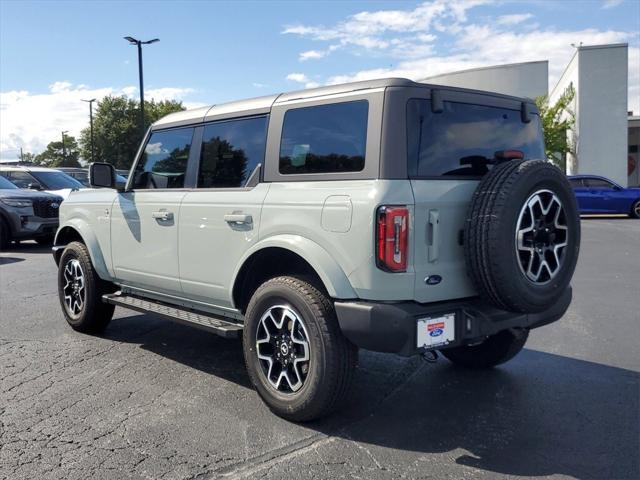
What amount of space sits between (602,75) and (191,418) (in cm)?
2728

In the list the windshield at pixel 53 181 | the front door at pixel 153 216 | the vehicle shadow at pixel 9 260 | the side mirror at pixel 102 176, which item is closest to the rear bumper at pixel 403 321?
the front door at pixel 153 216

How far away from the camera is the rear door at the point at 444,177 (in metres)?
3.41

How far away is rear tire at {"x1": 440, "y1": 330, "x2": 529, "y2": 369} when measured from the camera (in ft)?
14.9

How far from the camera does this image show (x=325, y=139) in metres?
3.79

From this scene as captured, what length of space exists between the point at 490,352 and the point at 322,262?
1.89 meters

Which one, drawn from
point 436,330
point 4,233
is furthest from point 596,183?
point 436,330

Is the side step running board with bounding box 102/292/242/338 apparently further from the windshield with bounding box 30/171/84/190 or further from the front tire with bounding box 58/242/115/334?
the windshield with bounding box 30/171/84/190

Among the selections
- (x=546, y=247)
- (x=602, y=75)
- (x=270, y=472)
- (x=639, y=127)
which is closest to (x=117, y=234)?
(x=270, y=472)

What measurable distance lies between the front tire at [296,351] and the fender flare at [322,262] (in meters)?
0.15

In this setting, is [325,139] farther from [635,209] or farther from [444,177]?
[635,209]

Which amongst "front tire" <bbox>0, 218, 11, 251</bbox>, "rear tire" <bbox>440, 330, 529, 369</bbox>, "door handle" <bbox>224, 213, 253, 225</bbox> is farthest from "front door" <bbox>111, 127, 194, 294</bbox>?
"front tire" <bbox>0, 218, 11, 251</bbox>

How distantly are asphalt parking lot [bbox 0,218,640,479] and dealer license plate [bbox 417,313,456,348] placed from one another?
60cm

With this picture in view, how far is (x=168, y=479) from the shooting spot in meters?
3.08

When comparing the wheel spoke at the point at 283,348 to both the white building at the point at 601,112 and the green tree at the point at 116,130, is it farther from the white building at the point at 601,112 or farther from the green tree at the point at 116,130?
the green tree at the point at 116,130
